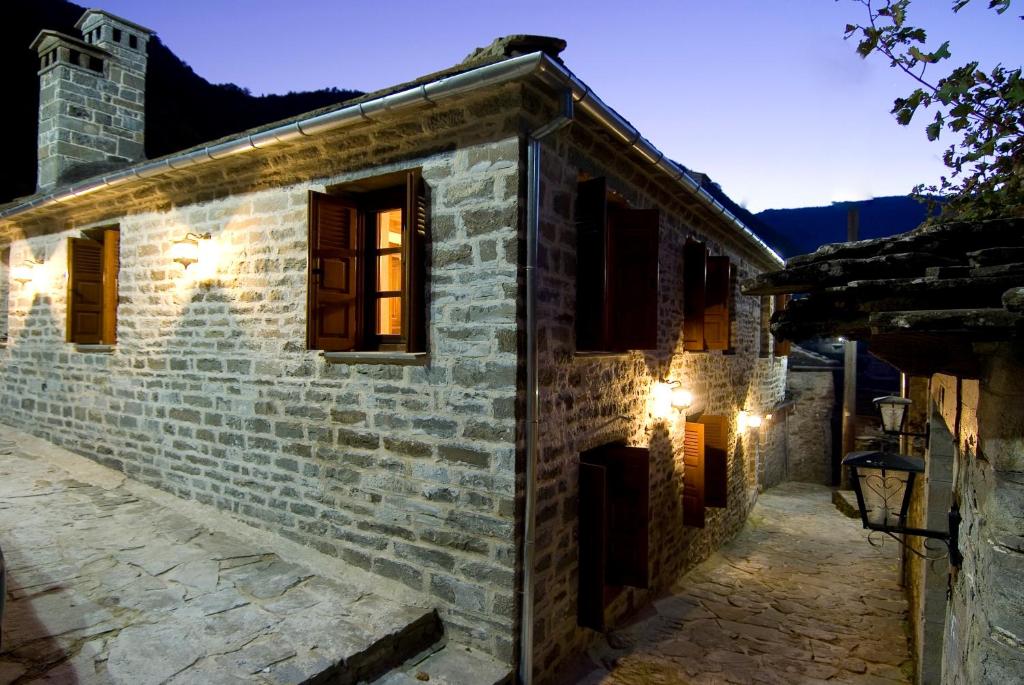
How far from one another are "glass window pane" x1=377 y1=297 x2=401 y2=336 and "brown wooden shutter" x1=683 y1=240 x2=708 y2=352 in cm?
370

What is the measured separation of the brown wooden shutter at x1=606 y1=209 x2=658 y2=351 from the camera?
491 cm

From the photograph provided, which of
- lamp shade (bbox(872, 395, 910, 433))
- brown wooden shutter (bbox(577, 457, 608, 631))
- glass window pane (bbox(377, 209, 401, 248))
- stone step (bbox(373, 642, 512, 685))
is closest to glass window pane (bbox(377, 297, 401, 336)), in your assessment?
glass window pane (bbox(377, 209, 401, 248))

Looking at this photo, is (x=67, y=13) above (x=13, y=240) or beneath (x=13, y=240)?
above

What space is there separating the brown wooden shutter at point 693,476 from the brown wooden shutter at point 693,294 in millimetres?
1106

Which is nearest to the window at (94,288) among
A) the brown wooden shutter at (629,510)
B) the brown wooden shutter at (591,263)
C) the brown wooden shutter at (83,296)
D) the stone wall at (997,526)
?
the brown wooden shutter at (83,296)

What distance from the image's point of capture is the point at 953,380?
3.32 meters

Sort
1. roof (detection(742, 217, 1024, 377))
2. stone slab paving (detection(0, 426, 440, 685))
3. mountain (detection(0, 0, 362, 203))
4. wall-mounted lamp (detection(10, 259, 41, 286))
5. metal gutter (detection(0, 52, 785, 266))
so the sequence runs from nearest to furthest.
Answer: roof (detection(742, 217, 1024, 377)) < stone slab paving (detection(0, 426, 440, 685)) < metal gutter (detection(0, 52, 785, 266)) < wall-mounted lamp (detection(10, 259, 41, 286)) < mountain (detection(0, 0, 362, 203))

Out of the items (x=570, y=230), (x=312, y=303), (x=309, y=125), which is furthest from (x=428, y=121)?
(x=312, y=303)

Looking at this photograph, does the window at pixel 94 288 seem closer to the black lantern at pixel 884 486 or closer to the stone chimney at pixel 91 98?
the stone chimney at pixel 91 98

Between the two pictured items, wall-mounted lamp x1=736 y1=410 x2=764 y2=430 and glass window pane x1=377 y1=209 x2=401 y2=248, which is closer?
glass window pane x1=377 y1=209 x2=401 y2=248

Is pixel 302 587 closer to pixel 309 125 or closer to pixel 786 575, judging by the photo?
pixel 309 125

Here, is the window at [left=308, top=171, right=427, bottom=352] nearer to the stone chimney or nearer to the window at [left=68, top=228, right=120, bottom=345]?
the window at [left=68, top=228, right=120, bottom=345]

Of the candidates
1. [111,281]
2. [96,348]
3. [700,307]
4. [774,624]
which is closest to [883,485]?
[774,624]

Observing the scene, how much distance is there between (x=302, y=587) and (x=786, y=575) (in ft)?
22.2
